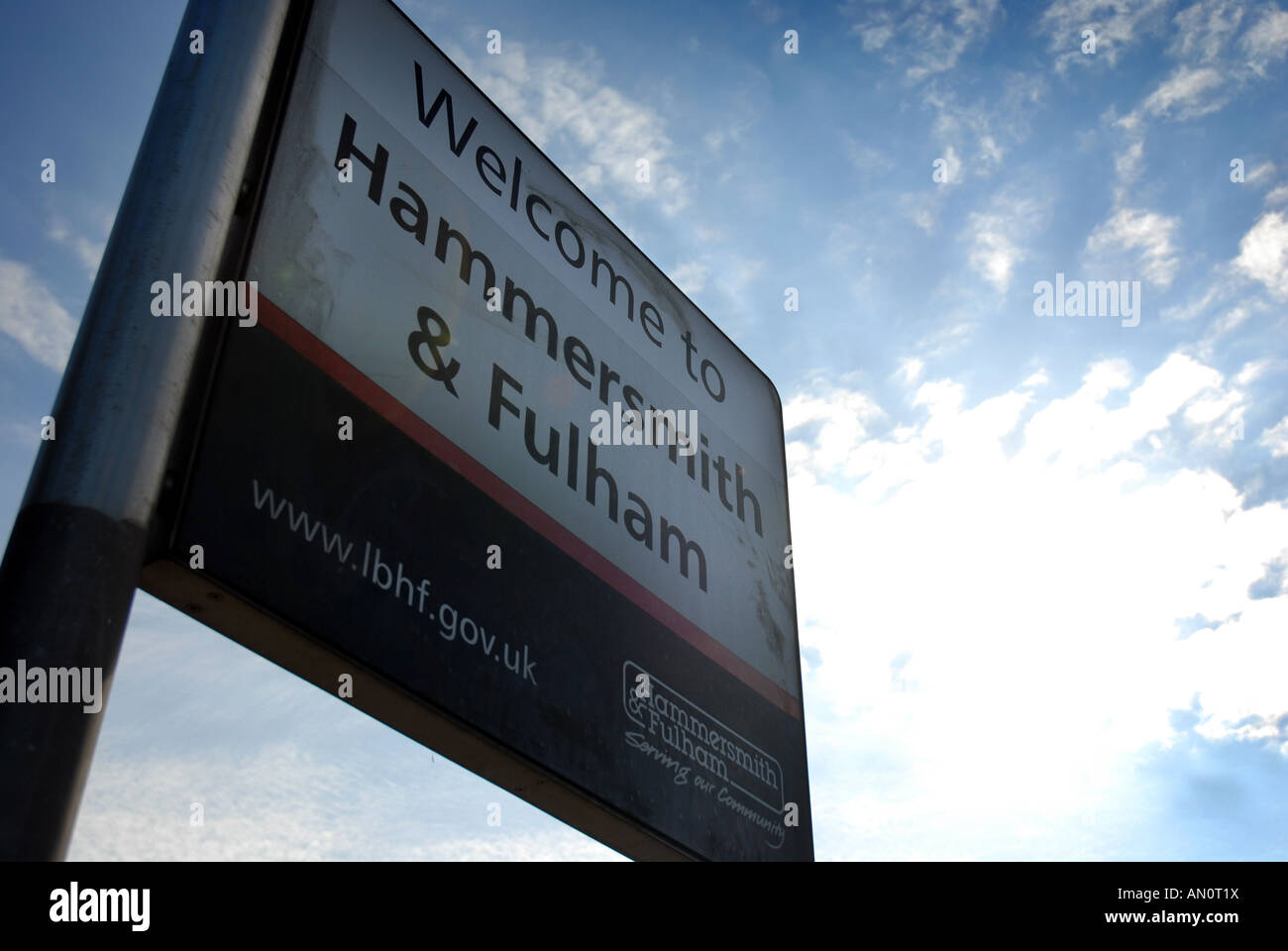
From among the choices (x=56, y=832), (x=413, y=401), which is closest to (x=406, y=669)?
(x=413, y=401)

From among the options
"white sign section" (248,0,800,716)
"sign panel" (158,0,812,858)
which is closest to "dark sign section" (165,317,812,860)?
"sign panel" (158,0,812,858)

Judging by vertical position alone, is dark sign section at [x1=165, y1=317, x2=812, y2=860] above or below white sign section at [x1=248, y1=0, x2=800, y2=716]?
below

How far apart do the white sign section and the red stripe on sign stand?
0.01 m

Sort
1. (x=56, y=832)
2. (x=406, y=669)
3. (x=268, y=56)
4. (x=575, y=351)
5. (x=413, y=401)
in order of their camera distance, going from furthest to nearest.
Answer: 1. (x=575, y=351)
2. (x=413, y=401)
3. (x=268, y=56)
4. (x=406, y=669)
5. (x=56, y=832)

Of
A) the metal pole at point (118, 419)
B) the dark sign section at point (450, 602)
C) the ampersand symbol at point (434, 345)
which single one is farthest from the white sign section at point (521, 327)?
the metal pole at point (118, 419)

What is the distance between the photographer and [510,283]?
4031mm

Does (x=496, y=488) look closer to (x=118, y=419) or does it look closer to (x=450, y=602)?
(x=450, y=602)

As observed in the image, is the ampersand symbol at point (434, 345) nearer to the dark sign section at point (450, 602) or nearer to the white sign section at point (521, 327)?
the white sign section at point (521, 327)

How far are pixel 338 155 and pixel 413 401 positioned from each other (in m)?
0.76

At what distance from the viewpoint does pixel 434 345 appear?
11.5 ft

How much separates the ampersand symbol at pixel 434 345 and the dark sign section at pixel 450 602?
0.83 ft

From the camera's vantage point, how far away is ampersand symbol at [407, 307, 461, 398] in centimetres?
343

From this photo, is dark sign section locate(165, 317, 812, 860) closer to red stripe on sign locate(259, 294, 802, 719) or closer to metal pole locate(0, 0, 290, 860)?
red stripe on sign locate(259, 294, 802, 719)
